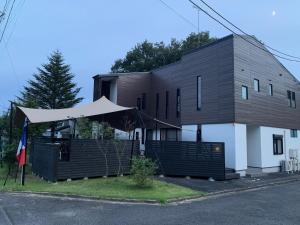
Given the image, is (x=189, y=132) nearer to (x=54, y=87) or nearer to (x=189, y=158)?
(x=189, y=158)

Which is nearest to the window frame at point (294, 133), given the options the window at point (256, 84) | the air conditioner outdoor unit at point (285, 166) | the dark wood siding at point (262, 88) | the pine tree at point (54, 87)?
the dark wood siding at point (262, 88)

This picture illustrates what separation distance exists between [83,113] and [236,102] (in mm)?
8358

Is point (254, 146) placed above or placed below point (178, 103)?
below

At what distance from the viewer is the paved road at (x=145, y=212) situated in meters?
7.32

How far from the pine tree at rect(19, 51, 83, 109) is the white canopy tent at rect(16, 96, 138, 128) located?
22936 mm

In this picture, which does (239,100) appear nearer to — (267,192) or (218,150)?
(218,150)

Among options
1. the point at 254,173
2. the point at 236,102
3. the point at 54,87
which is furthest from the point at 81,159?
the point at 54,87

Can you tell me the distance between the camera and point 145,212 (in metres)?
8.20

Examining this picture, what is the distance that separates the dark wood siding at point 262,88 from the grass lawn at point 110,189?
733cm

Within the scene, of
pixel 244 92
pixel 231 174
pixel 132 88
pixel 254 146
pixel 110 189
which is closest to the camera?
pixel 110 189

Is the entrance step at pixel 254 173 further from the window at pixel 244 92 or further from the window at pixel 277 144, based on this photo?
the window at pixel 244 92

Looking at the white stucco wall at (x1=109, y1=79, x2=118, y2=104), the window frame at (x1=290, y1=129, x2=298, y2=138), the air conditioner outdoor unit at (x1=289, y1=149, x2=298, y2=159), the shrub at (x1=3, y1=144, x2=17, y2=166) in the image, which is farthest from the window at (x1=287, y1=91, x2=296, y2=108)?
the shrub at (x1=3, y1=144, x2=17, y2=166)

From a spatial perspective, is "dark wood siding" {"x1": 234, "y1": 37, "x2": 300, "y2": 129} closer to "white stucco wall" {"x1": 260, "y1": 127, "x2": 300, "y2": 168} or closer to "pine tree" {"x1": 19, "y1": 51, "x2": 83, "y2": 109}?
"white stucco wall" {"x1": 260, "y1": 127, "x2": 300, "y2": 168}

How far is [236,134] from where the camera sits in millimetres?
16703
